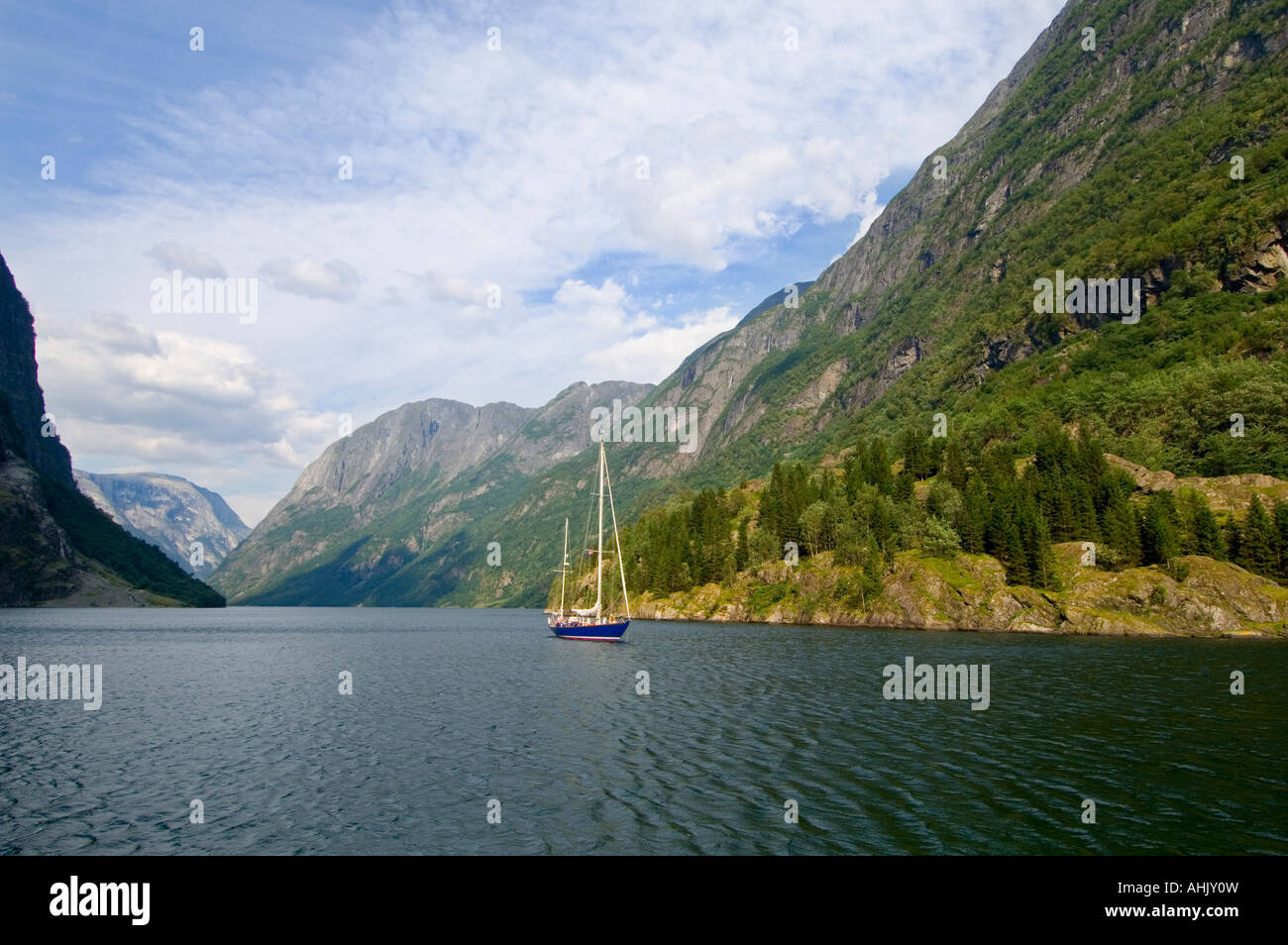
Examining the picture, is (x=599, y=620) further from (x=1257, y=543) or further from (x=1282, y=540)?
(x=1282, y=540)

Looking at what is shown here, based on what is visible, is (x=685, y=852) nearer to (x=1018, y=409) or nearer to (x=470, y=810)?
(x=470, y=810)

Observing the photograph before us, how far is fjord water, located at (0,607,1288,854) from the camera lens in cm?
2672

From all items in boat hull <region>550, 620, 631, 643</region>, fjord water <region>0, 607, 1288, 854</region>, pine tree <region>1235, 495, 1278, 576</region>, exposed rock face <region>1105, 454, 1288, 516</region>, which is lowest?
boat hull <region>550, 620, 631, 643</region>

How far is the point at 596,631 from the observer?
116 metres

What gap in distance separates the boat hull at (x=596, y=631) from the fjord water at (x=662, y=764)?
39.3 metres

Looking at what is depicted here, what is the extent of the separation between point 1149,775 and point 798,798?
1787 centimetres

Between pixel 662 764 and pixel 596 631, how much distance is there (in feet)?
264

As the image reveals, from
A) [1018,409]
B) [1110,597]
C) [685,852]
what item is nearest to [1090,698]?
[685,852]

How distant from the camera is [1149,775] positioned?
33.3m

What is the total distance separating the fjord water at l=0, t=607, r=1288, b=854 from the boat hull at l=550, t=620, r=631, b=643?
39.3 m

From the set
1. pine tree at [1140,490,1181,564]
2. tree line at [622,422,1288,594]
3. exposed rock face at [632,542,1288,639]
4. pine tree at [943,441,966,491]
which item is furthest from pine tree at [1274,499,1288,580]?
pine tree at [943,441,966,491]

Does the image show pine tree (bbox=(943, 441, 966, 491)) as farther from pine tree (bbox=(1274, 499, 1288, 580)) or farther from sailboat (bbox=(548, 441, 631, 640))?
sailboat (bbox=(548, 441, 631, 640))

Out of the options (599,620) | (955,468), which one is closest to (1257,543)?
(955,468)

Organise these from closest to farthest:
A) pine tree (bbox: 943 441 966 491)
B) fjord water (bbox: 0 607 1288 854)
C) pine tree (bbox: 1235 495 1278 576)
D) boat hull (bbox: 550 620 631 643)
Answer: fjord water (bbox: 0 607 1288 854) < pine tree (bbox: 1235 495 1278 576) < boat hull (bbox: 550 620 631 643) < pine tree (bbox: 943 441 966 491)
